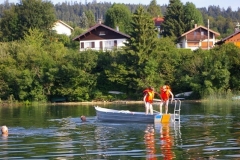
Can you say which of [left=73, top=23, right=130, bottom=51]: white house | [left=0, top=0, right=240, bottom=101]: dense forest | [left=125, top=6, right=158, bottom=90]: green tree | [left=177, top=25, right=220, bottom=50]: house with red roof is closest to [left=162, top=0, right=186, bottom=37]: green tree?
[left=177, top=25, right=220, bottom=50]: house with red roof

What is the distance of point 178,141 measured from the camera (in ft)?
91.0

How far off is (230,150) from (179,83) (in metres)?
50.9

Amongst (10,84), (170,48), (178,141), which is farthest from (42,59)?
(178,141)

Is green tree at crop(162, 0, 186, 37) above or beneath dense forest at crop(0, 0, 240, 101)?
above

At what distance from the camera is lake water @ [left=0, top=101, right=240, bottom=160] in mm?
23734

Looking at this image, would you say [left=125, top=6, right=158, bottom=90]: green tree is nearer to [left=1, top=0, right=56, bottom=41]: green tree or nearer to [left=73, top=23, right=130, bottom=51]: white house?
[left=73, top=23, right=130, bottom=51]: white house

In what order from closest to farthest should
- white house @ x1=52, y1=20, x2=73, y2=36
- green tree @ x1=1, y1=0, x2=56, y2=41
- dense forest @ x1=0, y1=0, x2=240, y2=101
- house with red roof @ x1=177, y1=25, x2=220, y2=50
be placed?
1. dense forest @ x1=0, y1=0, x2=240, y2=101
2. green tree @ x1=1, y1=0, x2=56, y2=41
3. house with red roof @ x1=177, y1=25, x2=220, y2=50
4. white house @ x1=52, y1=20, x2=73, y2=36

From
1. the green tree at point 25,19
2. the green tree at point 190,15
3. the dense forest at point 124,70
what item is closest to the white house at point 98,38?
the green tree at point 25,19

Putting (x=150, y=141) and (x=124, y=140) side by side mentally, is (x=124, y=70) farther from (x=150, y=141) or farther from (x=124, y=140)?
(x=150, y=141)

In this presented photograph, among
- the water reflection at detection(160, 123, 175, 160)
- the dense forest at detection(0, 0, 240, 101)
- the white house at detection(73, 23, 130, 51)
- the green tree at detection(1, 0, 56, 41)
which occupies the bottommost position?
the water reflection at detection(160, 123, 175, 160)

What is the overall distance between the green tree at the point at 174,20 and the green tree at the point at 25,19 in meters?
21.1

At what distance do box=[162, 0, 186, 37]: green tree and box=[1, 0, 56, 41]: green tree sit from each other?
21114 mm

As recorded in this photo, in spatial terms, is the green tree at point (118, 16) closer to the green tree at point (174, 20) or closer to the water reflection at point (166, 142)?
the green tree at point (174, 20)

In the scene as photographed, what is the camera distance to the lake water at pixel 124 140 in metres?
23.7
